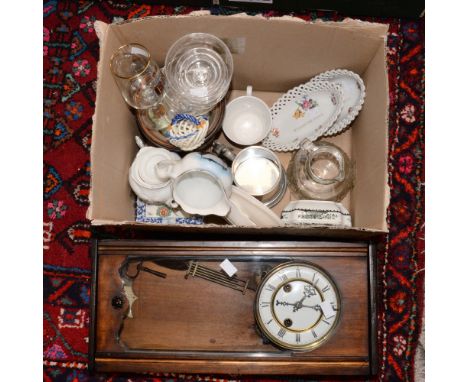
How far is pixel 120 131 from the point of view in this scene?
1.06 metres

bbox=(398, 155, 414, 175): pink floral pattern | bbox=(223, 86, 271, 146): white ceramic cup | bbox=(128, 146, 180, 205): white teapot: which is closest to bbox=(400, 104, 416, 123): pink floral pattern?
bbox=(398, 155, 414, 175): pink floral pattern

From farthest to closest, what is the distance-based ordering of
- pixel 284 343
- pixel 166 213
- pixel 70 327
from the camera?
pixel 70 327
pixel 166 213
pixel 284 343

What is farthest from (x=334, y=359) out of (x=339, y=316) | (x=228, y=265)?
(x=228, y=265)

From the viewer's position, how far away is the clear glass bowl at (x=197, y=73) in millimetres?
1006

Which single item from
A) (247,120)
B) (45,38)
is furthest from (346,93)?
(45,38)

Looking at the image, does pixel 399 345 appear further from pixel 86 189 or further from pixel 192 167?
pixel 86 189

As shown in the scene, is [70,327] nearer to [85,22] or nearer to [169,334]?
[169,334]

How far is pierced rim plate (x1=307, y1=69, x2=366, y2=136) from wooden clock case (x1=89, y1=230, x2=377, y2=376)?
31cm

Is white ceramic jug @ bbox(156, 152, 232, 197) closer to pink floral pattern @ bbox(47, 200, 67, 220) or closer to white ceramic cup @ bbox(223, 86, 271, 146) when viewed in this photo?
white ceramic cup @ bbox(223, 86, 271, 146)

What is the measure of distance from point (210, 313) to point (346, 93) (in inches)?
24.2

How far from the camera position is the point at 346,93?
1125 millimetres

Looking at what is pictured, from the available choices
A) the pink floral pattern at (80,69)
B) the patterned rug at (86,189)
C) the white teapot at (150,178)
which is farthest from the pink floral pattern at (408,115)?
the pink floral pattern at (80,69)

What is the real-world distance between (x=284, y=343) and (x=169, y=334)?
25 centimetres

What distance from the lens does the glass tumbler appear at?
1000 mm
